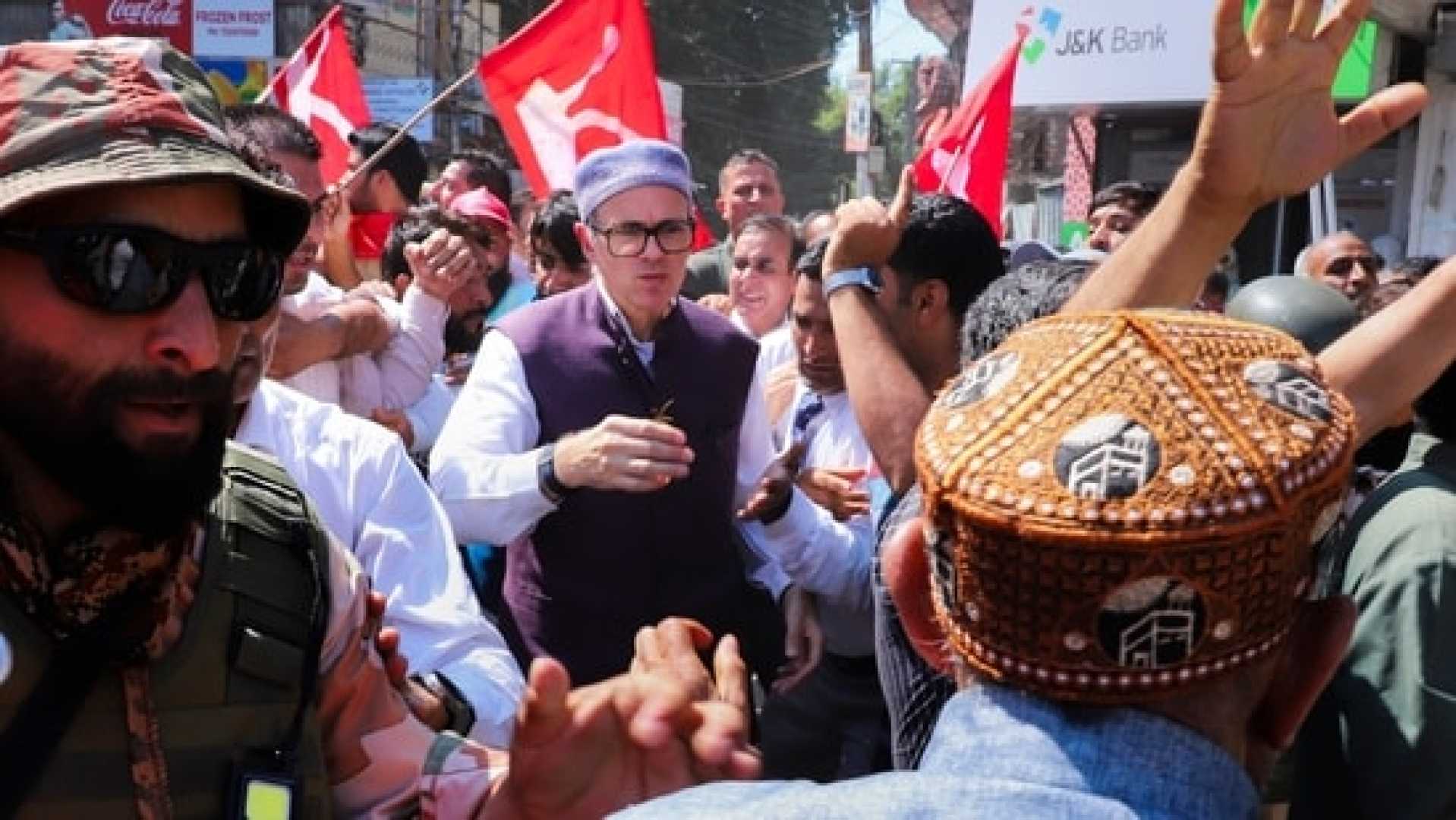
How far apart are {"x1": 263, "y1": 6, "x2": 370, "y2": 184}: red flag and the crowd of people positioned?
160 inches

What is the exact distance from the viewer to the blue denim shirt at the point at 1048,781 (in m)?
1.10

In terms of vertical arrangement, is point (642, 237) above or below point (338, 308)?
above

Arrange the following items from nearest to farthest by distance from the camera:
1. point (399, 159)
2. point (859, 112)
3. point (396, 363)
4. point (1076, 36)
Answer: point (396, 363) → point (399, 159) → point (1076, 36) → point (859, 112)

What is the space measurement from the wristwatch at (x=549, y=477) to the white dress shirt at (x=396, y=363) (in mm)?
740

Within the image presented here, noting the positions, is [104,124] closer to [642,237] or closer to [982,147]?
[642,237]

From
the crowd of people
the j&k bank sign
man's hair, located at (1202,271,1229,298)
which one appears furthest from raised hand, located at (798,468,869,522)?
the j&k bank sign

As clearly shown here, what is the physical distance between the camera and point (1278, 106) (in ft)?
6.46

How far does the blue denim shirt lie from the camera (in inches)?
43.2

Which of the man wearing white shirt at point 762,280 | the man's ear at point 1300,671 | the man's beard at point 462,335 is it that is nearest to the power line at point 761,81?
the man wearing white shirt at point 762,280

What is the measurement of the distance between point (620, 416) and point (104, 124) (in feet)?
5.86

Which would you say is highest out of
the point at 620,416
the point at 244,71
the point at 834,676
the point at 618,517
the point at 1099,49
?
the point at 244,71

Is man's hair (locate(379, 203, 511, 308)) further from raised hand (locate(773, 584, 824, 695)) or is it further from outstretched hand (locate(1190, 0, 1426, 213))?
outstretched hand (locate(1190, 0, 1426, 213))

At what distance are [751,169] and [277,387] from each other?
16.4 ft

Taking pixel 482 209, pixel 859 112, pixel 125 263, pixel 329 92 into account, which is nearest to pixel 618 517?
pixel 125 263
